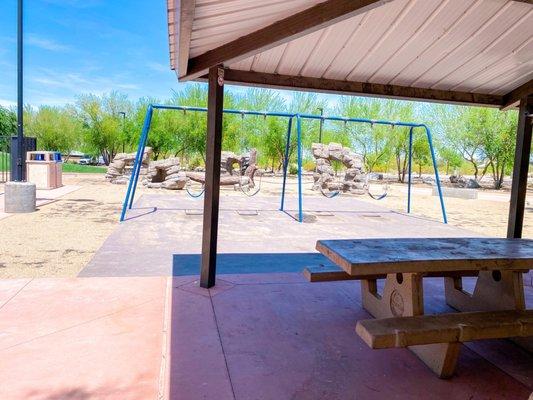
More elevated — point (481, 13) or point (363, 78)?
point (481, 13)

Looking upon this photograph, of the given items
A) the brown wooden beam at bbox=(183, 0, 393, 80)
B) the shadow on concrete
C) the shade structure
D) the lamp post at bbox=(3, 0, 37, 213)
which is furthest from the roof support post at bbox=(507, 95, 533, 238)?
the lamp post at bbox=(3, 0, 37, 213)

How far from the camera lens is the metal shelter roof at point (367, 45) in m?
2.70

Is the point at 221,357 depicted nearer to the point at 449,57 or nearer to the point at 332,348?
the point at 332,348

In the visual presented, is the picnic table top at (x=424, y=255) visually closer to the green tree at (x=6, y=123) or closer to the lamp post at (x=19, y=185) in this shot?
the lamp post at (x=19, y=185)

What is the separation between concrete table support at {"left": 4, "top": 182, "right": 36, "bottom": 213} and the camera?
8.52 meters

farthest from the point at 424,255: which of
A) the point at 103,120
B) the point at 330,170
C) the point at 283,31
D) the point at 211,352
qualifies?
the point at 103,120

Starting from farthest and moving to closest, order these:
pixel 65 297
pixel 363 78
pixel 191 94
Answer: pixel 191 94, pixel 363 78, pixel 65 297

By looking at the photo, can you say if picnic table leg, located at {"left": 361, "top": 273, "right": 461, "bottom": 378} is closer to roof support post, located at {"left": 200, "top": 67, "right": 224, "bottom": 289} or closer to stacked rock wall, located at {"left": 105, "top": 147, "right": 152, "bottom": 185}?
roof support post, located at {"left": 200, "top": 67, "right": 224, "bottom": 289}

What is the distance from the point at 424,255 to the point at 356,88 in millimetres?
2310

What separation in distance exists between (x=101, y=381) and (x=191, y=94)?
1192 inches

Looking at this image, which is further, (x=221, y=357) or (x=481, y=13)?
(x=481, y=13)

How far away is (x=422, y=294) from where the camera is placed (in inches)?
101

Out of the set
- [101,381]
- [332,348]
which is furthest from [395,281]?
[101,381]

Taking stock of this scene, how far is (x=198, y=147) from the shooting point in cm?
2656
